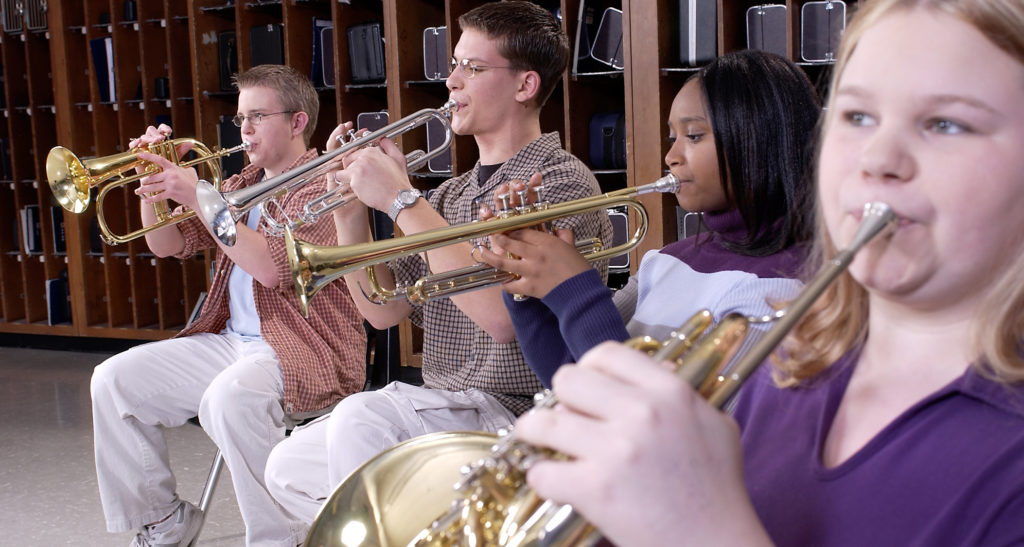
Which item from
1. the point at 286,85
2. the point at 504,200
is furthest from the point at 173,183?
the point at 504,200

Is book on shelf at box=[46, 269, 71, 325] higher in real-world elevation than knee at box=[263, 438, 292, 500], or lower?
lower

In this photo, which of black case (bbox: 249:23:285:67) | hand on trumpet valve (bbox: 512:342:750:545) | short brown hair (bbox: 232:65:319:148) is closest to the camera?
hand on trumpet valve (bbox: 512:342:750:545)

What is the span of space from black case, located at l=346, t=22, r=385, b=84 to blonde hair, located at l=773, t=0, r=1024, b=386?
3.94 m

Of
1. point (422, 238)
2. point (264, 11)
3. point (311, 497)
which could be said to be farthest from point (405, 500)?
point (264, 11)

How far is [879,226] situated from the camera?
634 mm

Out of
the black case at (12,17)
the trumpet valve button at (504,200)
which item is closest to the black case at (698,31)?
the trumpet valve button at (504,200)

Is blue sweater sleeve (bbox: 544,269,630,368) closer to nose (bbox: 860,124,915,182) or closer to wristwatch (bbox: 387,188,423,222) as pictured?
wristwatch (bbox: 387,188,423,222)

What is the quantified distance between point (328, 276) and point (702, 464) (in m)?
1.33

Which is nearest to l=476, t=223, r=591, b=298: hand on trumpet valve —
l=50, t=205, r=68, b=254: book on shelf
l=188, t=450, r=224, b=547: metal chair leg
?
l=188, t=450, r=224, b=547: metal chair leg

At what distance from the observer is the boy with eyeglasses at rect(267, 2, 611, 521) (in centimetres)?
191

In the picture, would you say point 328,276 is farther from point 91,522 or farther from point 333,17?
point 333,17

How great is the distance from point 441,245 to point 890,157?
3.55 ft

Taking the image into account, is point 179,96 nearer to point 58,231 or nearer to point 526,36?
point 58,231

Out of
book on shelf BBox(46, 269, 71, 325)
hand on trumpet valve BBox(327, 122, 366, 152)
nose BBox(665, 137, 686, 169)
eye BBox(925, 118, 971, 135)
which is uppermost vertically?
hand on trumpet valve BBox(327, 122, 366, 152)
